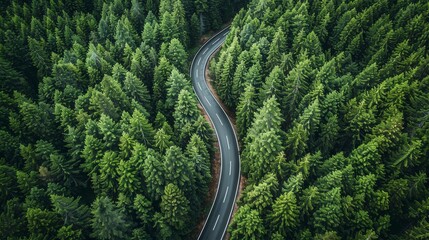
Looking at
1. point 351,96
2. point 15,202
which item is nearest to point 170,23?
point 351,96

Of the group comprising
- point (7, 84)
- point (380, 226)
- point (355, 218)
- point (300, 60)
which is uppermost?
point (7, 84)

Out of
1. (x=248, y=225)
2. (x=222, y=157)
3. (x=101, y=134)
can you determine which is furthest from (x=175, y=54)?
(x=248, y=225)

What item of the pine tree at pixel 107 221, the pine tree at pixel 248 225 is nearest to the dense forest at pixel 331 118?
the pine tree at pixel 248 225

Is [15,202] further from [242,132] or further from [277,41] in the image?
[277,41]

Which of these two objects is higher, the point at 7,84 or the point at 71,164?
the point at 7,84

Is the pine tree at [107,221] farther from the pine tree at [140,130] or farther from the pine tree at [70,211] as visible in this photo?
the pine tree at [140,130]

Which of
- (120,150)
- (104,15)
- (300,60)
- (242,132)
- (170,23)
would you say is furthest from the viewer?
(104,15)

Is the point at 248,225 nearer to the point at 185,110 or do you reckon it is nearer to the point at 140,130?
the point at 185,110
